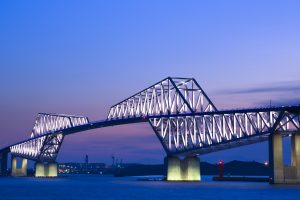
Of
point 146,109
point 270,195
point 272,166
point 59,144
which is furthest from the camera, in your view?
point 59,144

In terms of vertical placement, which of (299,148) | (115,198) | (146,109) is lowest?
(115,198)

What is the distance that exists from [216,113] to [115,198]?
39438 millimetres

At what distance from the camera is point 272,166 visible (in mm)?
92750

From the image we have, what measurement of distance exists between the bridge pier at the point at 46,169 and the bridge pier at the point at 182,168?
63.1 m

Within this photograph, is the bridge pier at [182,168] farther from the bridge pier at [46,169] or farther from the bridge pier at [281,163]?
the bridge pier at [46,169]

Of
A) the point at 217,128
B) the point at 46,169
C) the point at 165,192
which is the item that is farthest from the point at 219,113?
the point at 46,169

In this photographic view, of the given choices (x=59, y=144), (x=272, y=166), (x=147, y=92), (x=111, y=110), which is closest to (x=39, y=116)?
(x=59, y=144)

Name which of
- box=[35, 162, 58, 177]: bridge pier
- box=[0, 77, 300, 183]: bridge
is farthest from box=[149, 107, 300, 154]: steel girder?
box=[35, 162, 58, 177]: bridge pier

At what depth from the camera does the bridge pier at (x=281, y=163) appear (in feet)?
302

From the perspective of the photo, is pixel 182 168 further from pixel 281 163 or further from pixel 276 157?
pixel 276 157

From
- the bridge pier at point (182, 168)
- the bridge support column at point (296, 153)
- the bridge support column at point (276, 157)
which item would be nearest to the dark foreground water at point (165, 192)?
the bridge support column at point (276, 157)

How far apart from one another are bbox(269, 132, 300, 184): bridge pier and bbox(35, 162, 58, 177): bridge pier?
9501cm

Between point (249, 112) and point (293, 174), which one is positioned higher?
point (249, 112)

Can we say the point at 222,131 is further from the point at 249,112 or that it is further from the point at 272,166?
the point at 272,166
